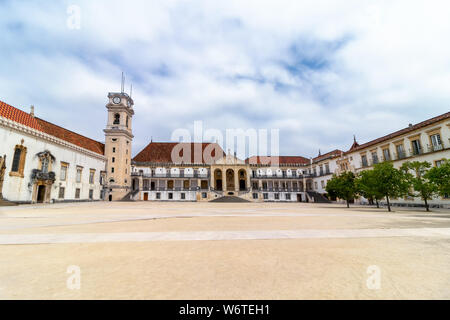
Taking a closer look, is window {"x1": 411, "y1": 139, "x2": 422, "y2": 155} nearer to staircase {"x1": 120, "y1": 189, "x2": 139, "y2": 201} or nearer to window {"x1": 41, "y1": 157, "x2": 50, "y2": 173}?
staircase {"x1": 120, "y1": 189, "x2": 139, "y2": 201}

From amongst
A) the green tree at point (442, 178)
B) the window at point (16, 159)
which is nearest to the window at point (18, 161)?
the window at point (16, 159)

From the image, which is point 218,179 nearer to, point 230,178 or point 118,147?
point 230,178

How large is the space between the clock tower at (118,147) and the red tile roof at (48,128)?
279 cm

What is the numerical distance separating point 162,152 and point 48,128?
2376 cm

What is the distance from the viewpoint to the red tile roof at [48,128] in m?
24.4

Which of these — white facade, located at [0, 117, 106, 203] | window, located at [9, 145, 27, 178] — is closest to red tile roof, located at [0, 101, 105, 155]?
white facade, located at [0, 117, 106, 203]

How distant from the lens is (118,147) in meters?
41.8

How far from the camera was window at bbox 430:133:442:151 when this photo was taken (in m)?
21.8

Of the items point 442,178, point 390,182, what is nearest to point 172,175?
point 390,182

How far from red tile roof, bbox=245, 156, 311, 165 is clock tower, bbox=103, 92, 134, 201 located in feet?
93.1

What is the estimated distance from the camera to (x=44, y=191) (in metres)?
27.0

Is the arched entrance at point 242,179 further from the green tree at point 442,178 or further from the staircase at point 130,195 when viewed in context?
the green tree at point 442,178
